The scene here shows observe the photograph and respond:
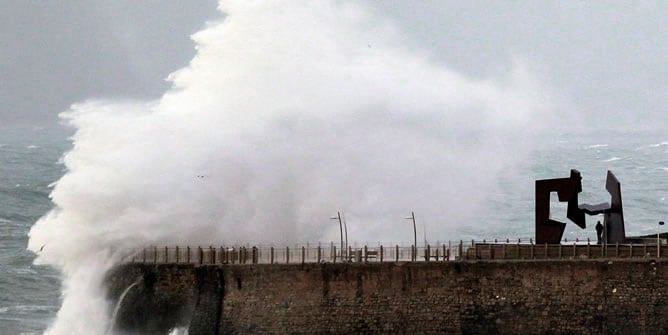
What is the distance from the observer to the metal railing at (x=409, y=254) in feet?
209

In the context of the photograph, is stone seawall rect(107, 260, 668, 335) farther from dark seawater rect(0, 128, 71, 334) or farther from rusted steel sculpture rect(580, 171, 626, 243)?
dark seawater rect(0, 128, 71, 334)

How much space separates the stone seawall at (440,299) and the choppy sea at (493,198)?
35.9ft

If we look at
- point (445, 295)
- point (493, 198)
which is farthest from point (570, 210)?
point (493, 198)

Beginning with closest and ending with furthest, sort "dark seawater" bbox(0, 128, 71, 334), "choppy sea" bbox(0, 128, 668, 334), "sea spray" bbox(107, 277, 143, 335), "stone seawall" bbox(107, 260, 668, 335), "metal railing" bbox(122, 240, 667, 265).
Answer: "stone seawall" bbox(107, 260, 668, 335), "metal railing" bbox(122, 240, 667, 265), "sea spray" bbox(107, 277, 143, 335), "dark seawater" bbox(0, 128, 71, 334), "choppy sea" bbox(0, 128, 668, 334)

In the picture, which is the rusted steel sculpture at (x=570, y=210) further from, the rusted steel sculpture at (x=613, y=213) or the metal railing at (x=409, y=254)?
the metal railing at (x=409, y=254)

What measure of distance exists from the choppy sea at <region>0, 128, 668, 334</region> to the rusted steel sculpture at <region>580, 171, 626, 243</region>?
16.0 metres

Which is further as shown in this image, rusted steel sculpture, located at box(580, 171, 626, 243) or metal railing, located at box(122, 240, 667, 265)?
rusted steel sculpture, located at box(580, 171, 626, 243)

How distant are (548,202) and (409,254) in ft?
16.1

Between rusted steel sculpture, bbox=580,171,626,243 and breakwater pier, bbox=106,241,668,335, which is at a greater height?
rusted steel sculpture, bbox=580,171,626,243

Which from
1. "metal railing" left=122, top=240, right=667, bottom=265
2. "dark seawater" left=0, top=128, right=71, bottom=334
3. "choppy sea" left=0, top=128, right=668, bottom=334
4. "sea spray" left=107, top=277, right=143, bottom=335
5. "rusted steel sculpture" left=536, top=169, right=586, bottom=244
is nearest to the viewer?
"metal railing" left=122, top=240, right=667, bottom=265

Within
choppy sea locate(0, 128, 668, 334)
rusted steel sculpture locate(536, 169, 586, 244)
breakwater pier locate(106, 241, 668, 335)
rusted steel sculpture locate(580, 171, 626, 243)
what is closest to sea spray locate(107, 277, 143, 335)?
breakwater pier locate(106, 241, 668, 335)

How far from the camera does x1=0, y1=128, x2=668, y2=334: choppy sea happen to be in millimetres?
81250

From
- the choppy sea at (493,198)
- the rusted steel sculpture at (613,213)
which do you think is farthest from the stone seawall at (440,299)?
the choppy sea at (493,198)

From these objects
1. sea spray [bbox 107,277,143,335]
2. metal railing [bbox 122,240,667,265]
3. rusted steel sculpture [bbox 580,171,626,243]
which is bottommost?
sea spray [bbox 107,277,143,335]
